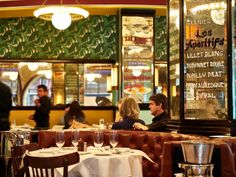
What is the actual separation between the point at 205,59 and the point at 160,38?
20.6ft

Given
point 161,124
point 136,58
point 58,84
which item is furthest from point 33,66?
point 161,124

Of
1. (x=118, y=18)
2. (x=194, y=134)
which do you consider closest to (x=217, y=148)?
(x=194, y=134)

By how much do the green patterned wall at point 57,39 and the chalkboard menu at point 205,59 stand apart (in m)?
5.88

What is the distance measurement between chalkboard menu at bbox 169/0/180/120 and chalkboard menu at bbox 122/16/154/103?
4.26 metres

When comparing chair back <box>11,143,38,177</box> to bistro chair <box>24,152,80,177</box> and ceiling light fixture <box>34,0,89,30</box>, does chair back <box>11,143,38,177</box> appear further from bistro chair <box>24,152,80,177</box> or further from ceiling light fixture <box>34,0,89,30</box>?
ceiling light fixture <box>34,0,89,30</box>

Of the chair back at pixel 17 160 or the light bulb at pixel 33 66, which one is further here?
the light bulb at pixel 33 66

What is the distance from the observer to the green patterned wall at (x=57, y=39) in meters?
11.8

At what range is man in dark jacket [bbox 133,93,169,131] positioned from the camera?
21.9 ft

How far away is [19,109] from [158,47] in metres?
3.72

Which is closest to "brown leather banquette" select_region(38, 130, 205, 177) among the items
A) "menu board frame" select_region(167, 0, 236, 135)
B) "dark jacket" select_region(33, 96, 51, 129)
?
"menu board frame" select_region(167, 0, 236, 135)

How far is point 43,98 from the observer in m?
9.92

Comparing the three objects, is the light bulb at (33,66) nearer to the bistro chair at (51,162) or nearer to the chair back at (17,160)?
the chair back at (17,160)

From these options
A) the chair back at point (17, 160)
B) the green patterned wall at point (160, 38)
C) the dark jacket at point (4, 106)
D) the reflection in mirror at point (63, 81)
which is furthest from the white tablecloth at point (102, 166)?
the green patterned wall at point (160, 38)

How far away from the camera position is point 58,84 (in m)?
12.0
